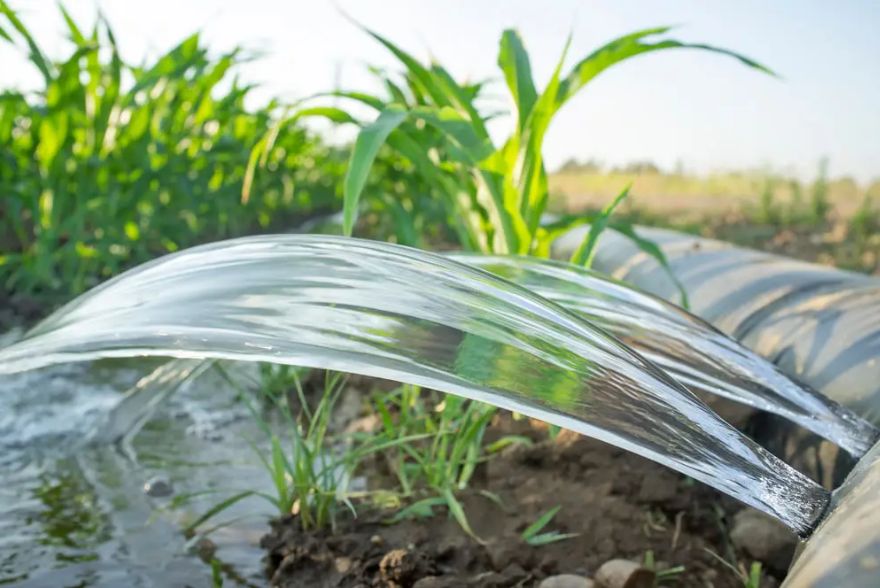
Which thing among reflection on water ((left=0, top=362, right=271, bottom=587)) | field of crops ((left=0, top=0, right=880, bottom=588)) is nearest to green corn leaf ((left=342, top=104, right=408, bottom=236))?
field of crops ((left=0, top=0, right=880, bottom=588))

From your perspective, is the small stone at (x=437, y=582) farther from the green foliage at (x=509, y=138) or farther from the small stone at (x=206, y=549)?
the green foliage at (x=509, y=138)

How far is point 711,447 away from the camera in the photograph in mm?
935

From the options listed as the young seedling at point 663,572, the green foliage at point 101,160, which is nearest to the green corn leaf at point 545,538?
the young seedling at point 663,572

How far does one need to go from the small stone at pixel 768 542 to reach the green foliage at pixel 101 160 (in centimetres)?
245

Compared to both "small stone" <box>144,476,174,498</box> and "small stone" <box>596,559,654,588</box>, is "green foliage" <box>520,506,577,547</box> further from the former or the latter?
"small stone" <box>144,476,174,498</box>

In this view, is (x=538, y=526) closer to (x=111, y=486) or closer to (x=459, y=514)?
(x=459, y=514)

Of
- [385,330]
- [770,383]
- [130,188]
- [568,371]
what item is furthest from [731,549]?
[130,188]

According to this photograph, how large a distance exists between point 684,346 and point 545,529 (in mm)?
346

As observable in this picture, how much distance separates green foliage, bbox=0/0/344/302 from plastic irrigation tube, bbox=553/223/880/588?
1902 mm

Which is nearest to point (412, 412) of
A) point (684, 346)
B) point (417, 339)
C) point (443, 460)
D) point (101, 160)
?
point (443, 460)

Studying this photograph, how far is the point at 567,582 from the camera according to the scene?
113cm

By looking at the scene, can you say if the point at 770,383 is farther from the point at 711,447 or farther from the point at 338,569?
the point at 338,569

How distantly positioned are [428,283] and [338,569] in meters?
0.45

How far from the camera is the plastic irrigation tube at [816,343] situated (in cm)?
69
